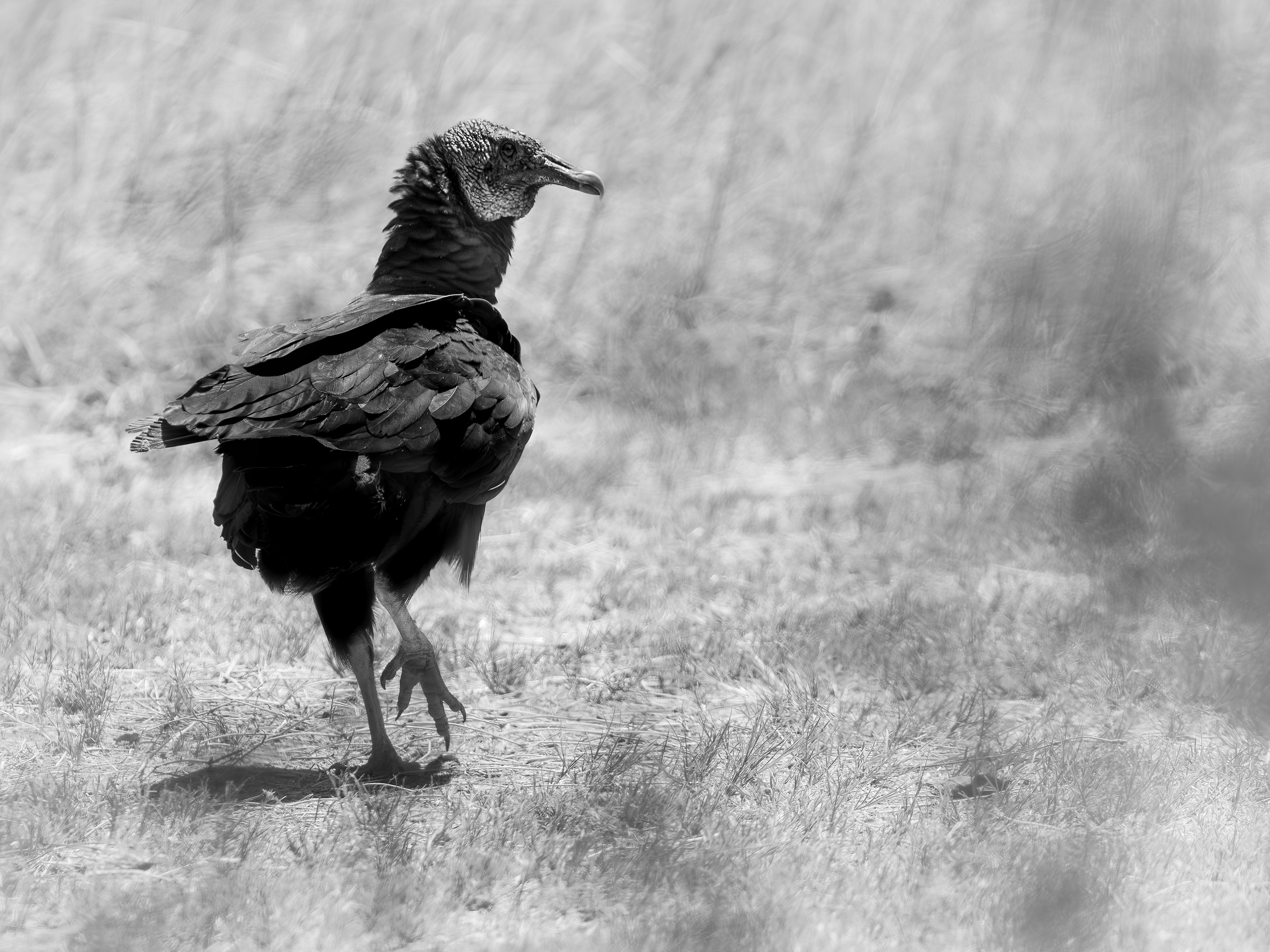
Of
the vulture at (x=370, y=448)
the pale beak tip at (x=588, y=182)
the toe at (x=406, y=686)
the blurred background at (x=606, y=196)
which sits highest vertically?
the pale beak tip at (x=588, y=182)

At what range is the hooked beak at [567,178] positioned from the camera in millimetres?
4590

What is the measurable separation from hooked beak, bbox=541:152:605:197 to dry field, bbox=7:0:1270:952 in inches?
54.4

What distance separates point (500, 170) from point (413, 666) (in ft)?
5.47

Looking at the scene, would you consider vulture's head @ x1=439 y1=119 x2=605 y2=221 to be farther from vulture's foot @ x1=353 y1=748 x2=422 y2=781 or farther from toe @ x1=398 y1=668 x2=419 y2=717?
vulture's foot @ x1=353 y1=748 x2=422 y2=781

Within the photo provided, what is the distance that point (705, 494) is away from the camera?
672 cm

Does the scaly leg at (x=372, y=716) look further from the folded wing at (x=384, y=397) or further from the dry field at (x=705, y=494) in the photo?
the folded wing at (x=384, y=397)

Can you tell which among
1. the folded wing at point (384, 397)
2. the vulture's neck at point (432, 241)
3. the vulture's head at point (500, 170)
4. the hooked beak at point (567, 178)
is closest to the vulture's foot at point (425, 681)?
the folded wing at point (384, 397)

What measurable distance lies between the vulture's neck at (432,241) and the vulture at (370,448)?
0.03m

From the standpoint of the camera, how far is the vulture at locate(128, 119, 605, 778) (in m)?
3.46

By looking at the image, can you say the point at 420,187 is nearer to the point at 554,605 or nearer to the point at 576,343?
the point at 554,605

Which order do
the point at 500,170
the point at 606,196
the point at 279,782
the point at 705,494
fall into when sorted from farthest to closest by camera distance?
the point at 606,196, the point at 705,494, the point at 500,170, the point at 279,782

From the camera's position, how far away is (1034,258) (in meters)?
1.87

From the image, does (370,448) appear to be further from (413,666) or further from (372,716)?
(372,716)

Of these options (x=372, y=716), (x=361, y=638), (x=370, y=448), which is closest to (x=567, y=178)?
(x=370, y=448)
